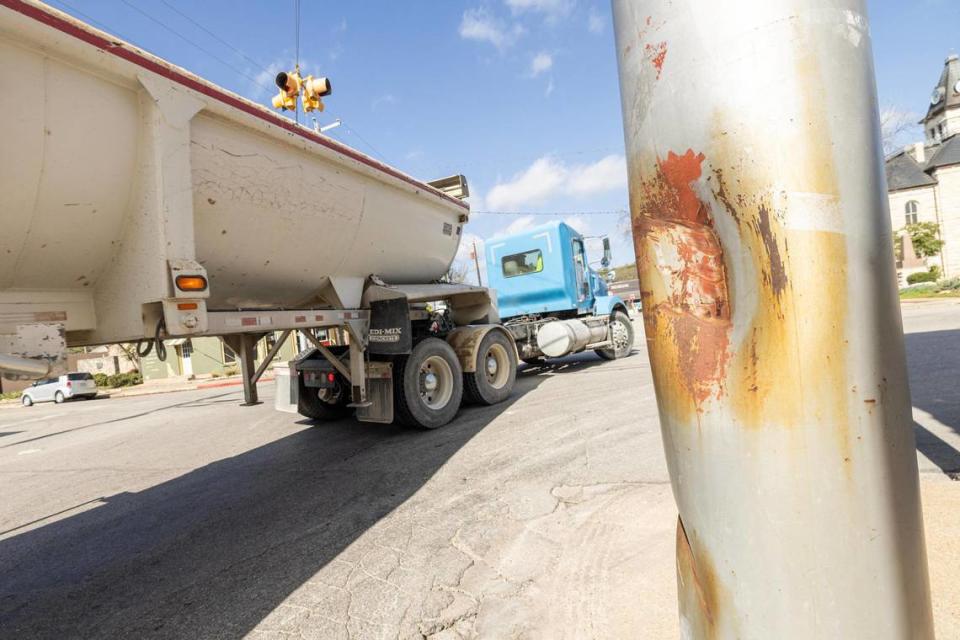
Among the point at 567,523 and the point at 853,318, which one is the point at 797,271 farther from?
the point at 567,523

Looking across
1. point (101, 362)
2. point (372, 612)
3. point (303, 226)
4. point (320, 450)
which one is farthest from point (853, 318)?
point (101, 362)

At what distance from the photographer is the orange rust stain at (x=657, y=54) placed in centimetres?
99

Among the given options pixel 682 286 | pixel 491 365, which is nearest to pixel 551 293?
pixel 491 365

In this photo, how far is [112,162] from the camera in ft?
11.1

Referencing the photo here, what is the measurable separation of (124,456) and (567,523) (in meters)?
7.18

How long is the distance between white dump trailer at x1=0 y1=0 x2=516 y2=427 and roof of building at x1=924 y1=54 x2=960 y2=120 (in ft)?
240

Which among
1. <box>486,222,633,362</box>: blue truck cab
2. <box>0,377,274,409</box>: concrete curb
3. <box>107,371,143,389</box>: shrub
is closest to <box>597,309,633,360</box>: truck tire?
<box>486,222,633,362</box>: blue truck cab

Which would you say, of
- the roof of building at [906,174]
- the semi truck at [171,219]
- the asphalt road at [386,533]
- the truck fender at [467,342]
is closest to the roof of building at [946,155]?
the roof of building at [906,174]

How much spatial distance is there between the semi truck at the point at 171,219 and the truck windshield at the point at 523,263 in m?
4.84

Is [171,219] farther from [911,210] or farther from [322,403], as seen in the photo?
[911,210]

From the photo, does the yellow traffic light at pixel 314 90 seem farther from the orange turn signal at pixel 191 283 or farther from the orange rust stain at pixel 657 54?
the orange rust stain at pixel 657 54

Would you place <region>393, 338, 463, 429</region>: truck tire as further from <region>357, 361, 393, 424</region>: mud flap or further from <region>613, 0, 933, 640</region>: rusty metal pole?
<region>613, 0, 933, 640</region>: rusty metal pole

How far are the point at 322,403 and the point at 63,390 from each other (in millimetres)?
21800

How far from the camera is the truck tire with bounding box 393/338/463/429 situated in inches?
244
